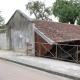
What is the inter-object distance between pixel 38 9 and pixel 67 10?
1338cm

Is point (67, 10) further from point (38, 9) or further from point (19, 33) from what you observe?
point (19, 33)

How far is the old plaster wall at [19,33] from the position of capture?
15.2 m

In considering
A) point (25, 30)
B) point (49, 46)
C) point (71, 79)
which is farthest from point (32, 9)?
point (71, 79)

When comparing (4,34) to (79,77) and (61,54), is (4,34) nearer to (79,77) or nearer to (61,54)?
(61,54)

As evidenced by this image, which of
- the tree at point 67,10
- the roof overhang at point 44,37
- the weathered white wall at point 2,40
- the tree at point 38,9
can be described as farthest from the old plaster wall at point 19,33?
the tree at point 38,9

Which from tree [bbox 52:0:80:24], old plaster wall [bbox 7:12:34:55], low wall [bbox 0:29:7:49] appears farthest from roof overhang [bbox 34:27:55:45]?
tree [bbox 52:0:80:24]

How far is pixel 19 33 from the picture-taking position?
55.4ft

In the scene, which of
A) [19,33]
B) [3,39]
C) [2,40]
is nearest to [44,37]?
[19,33]

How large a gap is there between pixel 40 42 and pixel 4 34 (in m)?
7.10

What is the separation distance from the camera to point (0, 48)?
2059 cm

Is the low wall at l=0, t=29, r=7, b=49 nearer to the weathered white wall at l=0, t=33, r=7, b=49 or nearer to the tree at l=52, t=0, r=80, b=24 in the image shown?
the weathered white wall at l=0, t=33, r=7, b=49

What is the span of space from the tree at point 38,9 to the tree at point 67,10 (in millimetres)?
8818

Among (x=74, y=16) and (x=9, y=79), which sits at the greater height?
(x=74, y=16)

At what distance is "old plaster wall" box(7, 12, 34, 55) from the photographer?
15208mm
